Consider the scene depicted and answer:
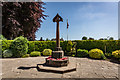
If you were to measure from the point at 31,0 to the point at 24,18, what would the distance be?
3315 mm

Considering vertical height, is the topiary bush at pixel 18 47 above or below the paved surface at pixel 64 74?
above

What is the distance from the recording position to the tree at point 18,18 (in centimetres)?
1224

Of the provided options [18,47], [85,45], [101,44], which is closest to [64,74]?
[18,47]

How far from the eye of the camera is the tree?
12242 millimetres

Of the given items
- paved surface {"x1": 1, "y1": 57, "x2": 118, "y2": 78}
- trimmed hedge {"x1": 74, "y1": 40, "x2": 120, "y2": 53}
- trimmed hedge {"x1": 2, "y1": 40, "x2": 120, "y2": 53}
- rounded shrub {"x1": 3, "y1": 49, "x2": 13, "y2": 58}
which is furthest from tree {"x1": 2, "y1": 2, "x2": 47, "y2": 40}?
trimmed hedge {"x1": 74, "y1": 40, "x2": 120, "y2": 53}

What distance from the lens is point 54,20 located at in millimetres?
6395

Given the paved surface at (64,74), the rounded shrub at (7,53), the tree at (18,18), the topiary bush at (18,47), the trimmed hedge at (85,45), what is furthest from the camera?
the tree at (18,18)

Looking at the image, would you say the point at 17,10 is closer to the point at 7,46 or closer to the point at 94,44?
the point at 7,46

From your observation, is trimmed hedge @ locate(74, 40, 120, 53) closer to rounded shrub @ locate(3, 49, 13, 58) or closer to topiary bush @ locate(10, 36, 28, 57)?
topiary bush @ locate(10, 36, 28, 57)

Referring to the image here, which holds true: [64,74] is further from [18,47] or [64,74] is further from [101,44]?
[101,44]

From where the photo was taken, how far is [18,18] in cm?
1374

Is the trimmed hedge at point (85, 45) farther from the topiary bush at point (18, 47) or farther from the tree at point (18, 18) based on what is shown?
the tree at point (18, 18)

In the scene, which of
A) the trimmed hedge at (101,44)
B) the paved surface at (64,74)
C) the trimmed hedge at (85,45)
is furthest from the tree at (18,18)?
the trimmed hedge at (101,44)

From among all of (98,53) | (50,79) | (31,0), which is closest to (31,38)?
(31,0)
